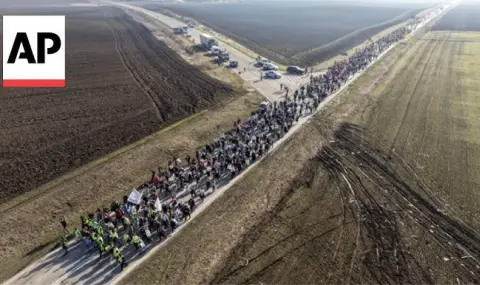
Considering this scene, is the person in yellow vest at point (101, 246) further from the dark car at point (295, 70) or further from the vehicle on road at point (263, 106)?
the dark car at point (295, 70)

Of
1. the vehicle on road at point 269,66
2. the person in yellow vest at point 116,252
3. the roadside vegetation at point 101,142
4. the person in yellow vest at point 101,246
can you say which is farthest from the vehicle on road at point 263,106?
the person in yellow vest at point 116,252

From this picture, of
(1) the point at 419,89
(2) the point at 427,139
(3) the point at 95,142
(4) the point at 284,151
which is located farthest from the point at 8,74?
(1) the point at 419,89

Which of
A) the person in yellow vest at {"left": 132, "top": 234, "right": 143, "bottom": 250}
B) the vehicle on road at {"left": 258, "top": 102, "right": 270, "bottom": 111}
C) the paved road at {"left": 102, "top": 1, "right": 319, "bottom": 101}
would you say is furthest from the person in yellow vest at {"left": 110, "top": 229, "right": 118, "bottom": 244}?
the paved road at {"left": 102, "top": 1, "right": 319, "bottom": 101}

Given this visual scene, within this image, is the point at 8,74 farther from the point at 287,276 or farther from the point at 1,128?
the point at 287,276

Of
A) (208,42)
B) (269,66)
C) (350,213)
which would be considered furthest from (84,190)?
(208,42)

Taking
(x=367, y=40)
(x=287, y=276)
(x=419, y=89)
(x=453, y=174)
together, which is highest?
(x=367, y=40)

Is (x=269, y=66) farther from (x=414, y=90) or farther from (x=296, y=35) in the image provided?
(x=296, y=35)
